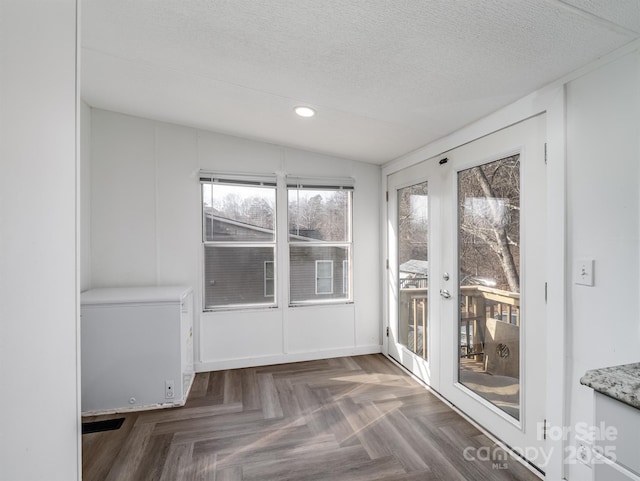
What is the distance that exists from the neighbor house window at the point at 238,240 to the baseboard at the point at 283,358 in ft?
1.89

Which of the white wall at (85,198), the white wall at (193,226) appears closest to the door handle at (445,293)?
the white wall at (193,226)

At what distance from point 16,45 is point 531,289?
2.39 m

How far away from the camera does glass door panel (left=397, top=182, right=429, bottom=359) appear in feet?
9.82

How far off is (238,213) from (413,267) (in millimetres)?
1891

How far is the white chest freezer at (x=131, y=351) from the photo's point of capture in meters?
2.50

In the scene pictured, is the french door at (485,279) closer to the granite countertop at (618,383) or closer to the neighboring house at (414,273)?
the neighboring house at (414,273)

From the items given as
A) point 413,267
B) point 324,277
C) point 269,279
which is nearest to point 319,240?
point 324,277

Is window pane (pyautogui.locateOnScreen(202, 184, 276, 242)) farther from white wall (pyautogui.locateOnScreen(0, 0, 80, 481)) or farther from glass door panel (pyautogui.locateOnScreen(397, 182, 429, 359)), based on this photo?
white wall (pyautogui.locateOnScreen(0, 0, 80, 481))

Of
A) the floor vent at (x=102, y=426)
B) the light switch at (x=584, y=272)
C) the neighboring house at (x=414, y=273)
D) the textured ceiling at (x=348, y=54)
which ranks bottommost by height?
the floor vent at (x=102, y=426)

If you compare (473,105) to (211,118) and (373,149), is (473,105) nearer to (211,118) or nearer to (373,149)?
(373,149)

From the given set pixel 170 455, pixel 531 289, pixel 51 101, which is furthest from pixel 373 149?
pixel 170 455

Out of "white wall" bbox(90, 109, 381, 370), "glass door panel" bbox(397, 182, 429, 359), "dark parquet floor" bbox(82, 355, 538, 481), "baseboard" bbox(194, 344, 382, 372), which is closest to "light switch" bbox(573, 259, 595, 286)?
"dark parquet floor" bbox(82, 355, 538, 481)

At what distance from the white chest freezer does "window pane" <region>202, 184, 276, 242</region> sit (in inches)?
35.8

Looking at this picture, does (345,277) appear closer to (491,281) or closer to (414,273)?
(414,273)
